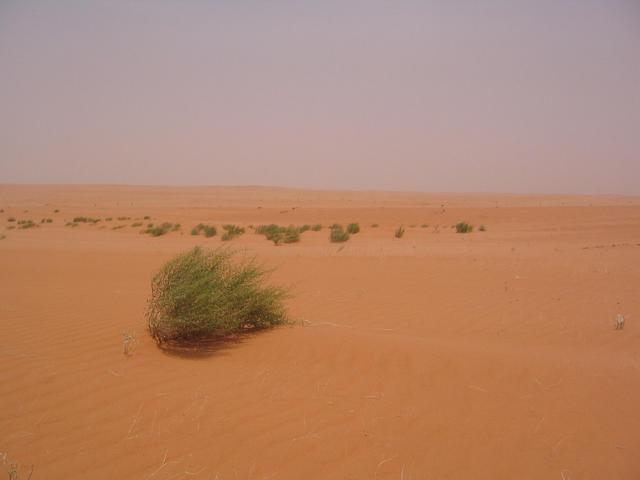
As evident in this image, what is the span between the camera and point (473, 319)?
7438 millimetres

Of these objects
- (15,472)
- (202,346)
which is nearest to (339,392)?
(202,346)

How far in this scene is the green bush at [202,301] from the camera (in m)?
5.42

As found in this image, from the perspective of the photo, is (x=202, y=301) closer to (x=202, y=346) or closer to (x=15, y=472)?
(x=202, y=346)

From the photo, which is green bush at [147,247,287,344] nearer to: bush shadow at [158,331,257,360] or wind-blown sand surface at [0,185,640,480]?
bush shadow at [158,331,257,360]

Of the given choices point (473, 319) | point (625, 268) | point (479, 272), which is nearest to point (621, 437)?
point (473, 319)

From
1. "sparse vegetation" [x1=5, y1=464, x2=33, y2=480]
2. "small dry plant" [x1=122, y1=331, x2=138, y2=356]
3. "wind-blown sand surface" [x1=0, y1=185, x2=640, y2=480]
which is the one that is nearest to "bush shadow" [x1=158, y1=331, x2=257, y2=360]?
"wind-blown sand surface" [x1=0, y1=185, x2=640, y2=480]

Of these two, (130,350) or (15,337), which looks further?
(15,337)

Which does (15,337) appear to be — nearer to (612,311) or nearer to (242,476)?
(242,476)

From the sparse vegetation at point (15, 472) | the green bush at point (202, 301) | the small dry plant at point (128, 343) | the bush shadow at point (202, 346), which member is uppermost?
the green bush at point (202, 301)

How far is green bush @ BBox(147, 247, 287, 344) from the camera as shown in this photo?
5422 millimetres

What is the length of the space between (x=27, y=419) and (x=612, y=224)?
107 ft

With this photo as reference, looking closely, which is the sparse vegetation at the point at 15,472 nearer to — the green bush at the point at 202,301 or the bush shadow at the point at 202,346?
the bush shadow at the point at 202,346

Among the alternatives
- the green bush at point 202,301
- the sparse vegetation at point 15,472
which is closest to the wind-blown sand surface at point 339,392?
the sparse vegetation at point 15,472

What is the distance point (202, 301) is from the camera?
546cm
